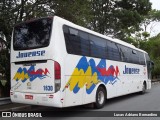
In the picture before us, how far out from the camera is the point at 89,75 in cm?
1030

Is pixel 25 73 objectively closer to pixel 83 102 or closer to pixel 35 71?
pixel 35 71

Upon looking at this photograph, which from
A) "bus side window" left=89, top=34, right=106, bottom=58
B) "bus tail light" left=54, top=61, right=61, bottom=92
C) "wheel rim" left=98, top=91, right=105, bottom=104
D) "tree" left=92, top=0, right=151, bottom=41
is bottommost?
"wheel rim" left=98, top=91, right=105, bottom=104

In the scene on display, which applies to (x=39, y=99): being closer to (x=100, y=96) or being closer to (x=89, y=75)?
(x=89, y=75)

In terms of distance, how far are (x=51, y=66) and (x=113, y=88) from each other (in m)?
4.58

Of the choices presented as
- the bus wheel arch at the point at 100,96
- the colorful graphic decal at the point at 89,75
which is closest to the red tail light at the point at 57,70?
the colorful graphic decal at the point at 89,75

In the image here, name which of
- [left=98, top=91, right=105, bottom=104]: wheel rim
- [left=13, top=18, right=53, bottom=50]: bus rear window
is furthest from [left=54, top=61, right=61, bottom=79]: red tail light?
[left=98, top=91, right=105, bottom=104]: wheel rim

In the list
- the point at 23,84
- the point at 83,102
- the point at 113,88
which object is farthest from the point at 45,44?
the point at 113,88

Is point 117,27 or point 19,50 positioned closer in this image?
point 19,50

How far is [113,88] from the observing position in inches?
488

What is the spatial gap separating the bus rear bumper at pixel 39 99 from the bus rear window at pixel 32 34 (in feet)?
5.28

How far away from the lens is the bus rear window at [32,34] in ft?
29.7

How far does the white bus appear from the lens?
8.70m

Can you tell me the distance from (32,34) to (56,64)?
158 centimetres

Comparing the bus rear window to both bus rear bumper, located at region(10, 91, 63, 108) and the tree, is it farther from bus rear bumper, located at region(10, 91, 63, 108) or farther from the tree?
the tree
